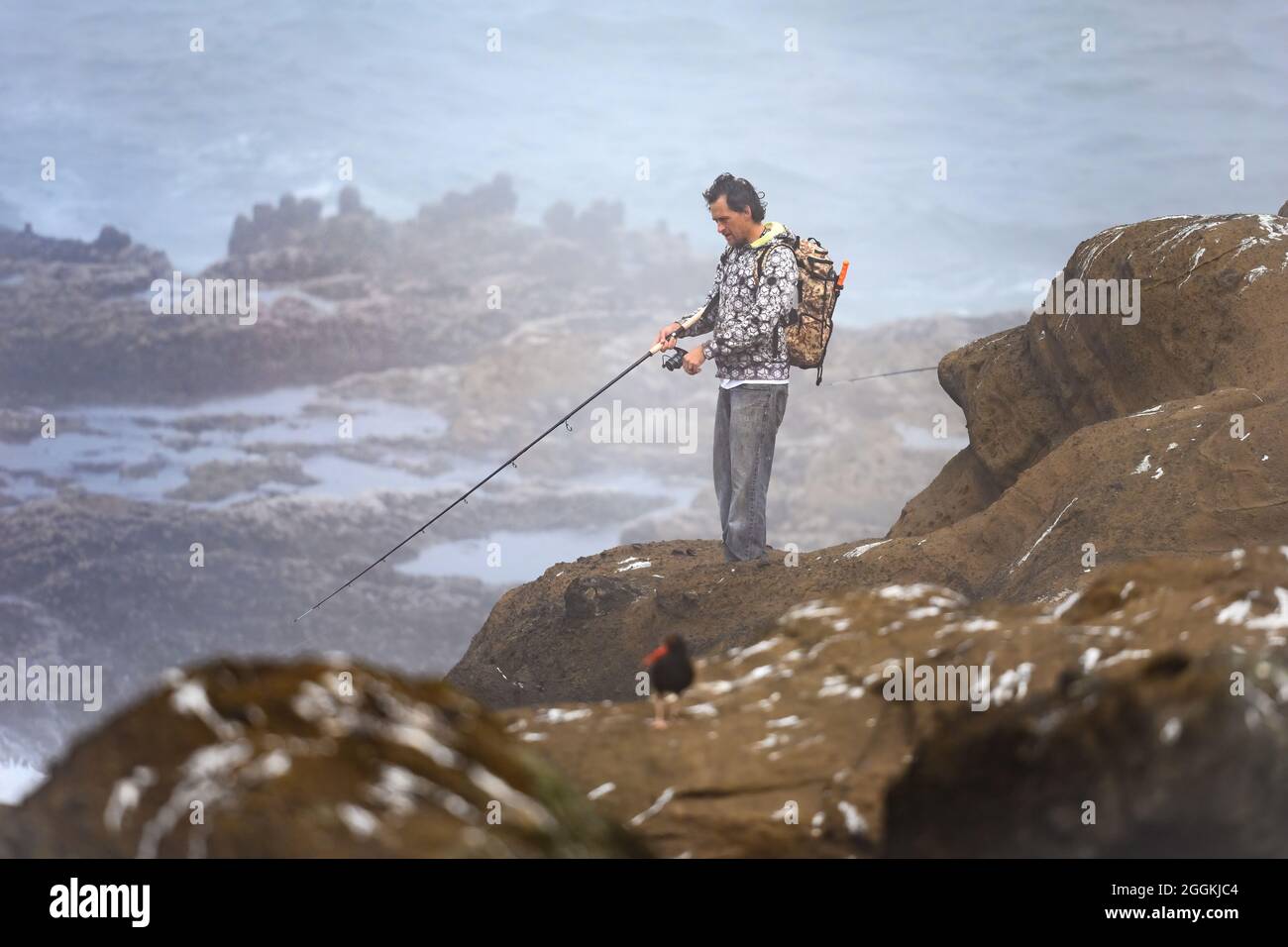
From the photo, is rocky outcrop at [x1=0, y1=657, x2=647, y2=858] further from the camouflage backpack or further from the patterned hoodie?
the camouflage backpack

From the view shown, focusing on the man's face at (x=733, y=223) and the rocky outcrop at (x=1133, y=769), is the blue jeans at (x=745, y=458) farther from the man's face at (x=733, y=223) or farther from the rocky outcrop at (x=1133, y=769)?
the rocky outcrop at (x=1133, y=769)

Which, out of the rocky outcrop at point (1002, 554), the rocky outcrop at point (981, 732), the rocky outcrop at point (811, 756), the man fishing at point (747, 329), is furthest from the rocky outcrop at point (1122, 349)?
the rocky outcrop at point (811, 756)

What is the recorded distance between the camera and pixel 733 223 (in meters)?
11.6

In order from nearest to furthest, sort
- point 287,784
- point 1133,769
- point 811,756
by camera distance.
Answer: point 287,784 < point 1133,769 < point 811,756

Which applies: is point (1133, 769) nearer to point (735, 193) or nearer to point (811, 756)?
point (811, 756)

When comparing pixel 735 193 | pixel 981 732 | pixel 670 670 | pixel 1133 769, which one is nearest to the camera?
pixel 1133 769

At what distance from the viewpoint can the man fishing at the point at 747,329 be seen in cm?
1150

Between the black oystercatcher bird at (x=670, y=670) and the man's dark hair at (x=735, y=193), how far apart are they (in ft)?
19.2

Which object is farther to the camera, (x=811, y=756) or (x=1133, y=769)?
(x=811, y=756)

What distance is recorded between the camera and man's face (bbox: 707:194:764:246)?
11523 millimetres

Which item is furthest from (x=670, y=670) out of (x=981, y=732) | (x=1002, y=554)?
(x=1002, y=554)

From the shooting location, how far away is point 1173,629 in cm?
582

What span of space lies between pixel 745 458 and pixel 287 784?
7.53 meters
